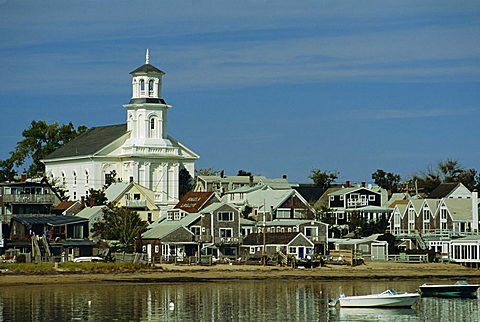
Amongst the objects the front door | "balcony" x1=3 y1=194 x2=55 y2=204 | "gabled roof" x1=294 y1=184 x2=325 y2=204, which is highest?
"gabled roof" x1=294 y1=184 x2=325 y2=204

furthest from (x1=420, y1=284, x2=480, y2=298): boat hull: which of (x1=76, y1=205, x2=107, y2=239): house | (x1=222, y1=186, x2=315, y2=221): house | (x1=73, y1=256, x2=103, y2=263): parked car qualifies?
(x1=76, y1=205, x2=107, y2=239): house

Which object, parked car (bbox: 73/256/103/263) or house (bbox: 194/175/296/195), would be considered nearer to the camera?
parked car (bbox: 73/256/103/263)

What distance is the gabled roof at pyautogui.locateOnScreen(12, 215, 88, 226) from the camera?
98.2 m

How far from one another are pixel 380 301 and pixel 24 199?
4337 cm

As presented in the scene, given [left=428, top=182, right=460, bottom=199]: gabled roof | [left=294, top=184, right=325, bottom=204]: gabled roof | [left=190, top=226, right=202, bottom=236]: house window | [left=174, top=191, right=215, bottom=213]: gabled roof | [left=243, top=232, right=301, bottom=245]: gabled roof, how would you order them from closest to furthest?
[left=243, top=232, right=301, bottom=245]: gabled roof → [left=190, top=226, right=202, bottom=236]: house window → [left=174, top=191, right=215, bottom=213]: gabled roof → [left=428, top=182, right=460, bottom=199]: gabled roof → [left=294, top=184, right=325, bottom=204]: gabled roof

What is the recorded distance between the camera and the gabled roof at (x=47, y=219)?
322ft

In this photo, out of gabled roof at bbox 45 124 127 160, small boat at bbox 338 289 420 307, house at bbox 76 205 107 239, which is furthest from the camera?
gabled roof at bbox 45 124 127 160

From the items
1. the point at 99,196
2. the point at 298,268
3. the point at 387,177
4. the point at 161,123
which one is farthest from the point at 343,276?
the point at 387,177

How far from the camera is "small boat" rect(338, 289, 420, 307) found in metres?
66.1

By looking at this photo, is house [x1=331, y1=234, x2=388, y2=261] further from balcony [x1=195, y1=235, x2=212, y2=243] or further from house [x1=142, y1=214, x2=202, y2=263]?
house [x1=142, y1=214, x2=202, y2=263]

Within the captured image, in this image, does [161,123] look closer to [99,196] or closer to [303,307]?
[99,196]

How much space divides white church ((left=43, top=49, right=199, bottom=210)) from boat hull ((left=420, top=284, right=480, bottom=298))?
6497 cm

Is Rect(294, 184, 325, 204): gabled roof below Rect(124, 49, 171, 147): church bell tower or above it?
below

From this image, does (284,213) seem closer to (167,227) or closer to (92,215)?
(167,227)
